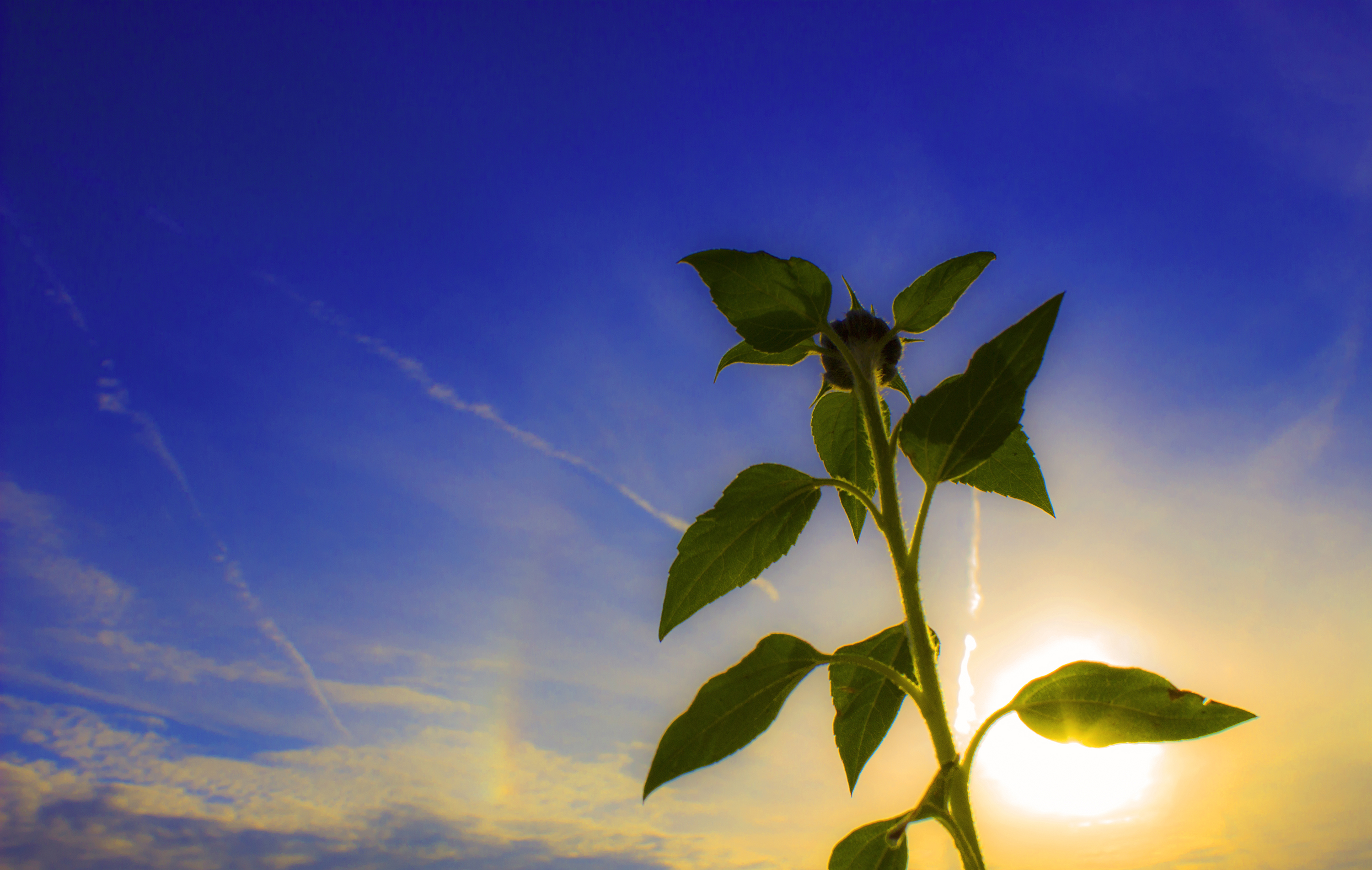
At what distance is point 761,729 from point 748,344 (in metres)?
0.90

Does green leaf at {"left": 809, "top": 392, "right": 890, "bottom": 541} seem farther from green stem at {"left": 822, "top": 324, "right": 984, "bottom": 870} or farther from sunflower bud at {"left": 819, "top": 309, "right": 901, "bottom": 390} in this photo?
green stem at {"left": 822, "top": 324, "right": 984, "bottom": 870}

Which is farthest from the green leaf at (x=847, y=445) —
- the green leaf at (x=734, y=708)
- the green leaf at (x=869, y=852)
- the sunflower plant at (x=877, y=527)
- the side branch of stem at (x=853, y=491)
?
the green leaf at (x=869, y=852)

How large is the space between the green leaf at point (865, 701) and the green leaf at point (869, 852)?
0.60 feet

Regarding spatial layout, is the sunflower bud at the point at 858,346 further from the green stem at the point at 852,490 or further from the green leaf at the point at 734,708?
the green leaf at the point at 734,708

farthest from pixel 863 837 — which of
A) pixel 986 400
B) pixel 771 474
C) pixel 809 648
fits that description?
pixel 986 400

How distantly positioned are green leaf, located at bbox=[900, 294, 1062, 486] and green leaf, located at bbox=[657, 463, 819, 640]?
10.9 inches

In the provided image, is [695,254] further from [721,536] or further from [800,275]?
[721,536]

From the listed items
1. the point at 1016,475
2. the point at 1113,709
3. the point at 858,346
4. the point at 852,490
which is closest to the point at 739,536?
the point at 852,490

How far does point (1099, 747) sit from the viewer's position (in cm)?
141

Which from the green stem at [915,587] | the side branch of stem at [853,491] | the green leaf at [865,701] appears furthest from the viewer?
the green leaf at [865,701]

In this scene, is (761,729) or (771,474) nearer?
(761,729)

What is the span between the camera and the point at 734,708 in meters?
1.49

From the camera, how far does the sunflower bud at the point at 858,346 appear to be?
171cm

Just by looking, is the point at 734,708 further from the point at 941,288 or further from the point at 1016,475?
the point at 941,288
